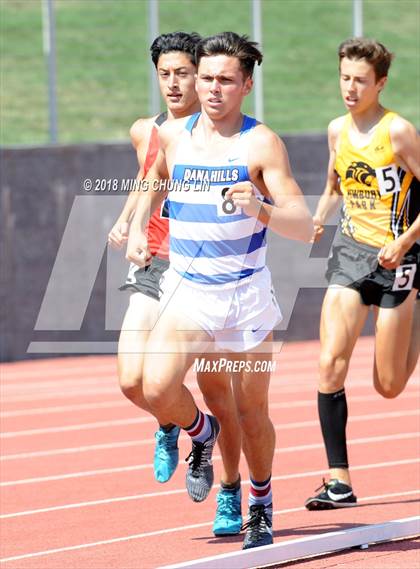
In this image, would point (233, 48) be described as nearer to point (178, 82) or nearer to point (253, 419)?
point (178, 82)

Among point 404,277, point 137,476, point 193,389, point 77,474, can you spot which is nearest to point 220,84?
point 404,277

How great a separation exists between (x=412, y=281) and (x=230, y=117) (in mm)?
2051

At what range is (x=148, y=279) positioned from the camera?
7621mm

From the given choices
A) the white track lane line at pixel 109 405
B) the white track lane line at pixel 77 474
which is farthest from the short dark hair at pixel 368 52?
the white track lane line at pixel 109 405

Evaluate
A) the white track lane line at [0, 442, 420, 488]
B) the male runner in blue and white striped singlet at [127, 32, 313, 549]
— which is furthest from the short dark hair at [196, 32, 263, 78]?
the white track lane line at [0, 442, 420, 488]

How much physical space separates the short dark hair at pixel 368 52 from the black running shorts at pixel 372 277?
38.6 inches

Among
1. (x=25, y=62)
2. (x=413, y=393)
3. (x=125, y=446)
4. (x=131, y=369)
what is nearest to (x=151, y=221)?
(x=131, y=369)

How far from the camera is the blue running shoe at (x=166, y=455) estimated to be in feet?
23.6

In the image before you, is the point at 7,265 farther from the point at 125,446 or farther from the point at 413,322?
the point at 413,322

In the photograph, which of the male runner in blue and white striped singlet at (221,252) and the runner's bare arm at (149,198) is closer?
the male runner in blue and white striped singlet at (221,252)

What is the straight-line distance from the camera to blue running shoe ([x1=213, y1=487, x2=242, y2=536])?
702 centimetres

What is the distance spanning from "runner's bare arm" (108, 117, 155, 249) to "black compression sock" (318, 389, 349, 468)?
161 centimetres

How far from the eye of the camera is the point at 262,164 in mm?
6270

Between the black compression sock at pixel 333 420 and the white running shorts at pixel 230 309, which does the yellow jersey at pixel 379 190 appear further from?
the white running shorts at pixel 230 309
